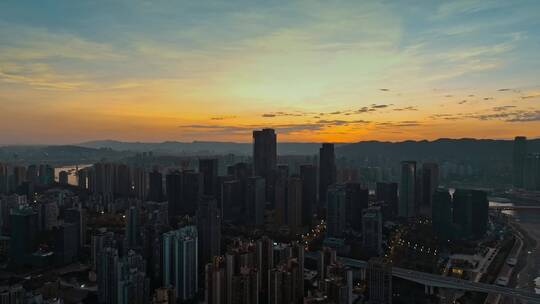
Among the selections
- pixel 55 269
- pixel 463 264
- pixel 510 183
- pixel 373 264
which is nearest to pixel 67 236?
pixel 55 269

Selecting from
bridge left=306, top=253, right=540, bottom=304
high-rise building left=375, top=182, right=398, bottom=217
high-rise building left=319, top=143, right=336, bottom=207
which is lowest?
bridge left=306, top=253, right=540, bottom=304

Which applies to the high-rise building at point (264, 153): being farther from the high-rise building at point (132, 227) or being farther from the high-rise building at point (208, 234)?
the high-rise building at point (208, 234)

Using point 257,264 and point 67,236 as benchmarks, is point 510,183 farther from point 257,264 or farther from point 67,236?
point 67,236

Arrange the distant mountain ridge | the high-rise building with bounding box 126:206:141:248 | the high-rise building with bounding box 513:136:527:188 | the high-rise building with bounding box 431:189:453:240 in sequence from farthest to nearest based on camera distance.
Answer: the distant mountain ridge → the high-rise building with bounding box 513:136:527:188 → the high-rise building with bounding box 431:189:453:240 → the high-rise building with bounding box 126:206:141:248

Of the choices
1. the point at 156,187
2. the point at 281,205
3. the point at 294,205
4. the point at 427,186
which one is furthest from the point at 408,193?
the point at 156,187

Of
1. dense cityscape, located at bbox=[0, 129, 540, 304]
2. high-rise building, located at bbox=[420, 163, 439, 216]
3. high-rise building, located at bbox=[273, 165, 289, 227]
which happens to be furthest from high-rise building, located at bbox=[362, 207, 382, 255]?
high-rise building, located at bbox=[420, 163, 439, 216]

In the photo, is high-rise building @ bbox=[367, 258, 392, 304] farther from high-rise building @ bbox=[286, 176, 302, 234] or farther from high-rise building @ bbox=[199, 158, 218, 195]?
high-rise building @ bbox=[199, 158, 218, 195]
